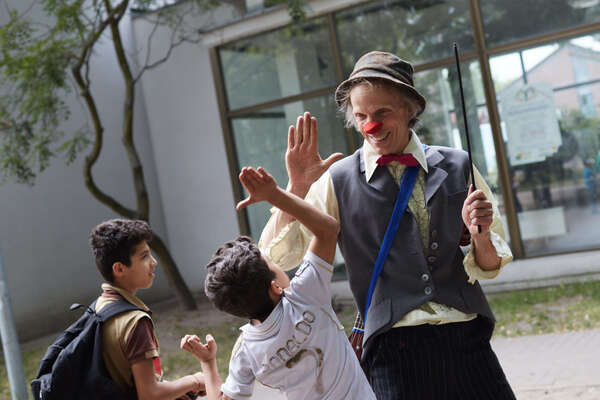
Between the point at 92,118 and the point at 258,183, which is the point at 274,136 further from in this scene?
the point at 258,183

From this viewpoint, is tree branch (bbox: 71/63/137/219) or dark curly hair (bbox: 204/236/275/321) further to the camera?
tree branch (bbox: 71/63/137/219)

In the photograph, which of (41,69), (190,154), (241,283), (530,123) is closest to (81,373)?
(241,283)

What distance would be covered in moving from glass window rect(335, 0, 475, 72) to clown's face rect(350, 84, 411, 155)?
6.79 m

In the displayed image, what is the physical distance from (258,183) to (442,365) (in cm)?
83

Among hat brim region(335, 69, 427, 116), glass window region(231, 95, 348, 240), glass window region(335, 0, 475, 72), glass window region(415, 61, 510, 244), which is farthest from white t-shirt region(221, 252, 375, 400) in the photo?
glass window region(231, 95, 348, 240)

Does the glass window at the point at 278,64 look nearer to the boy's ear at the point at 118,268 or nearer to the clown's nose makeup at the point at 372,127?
the boy's ear at the point at 118,268

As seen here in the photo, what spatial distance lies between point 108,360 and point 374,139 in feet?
3.87

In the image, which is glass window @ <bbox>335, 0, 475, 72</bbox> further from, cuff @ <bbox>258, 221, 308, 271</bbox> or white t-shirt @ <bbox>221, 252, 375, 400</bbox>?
white t-shirt @ <bbox>221, 252, 375, 400</bbox>

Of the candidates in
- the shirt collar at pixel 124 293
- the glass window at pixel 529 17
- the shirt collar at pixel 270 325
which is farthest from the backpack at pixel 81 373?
the glass window at pixel 529 17

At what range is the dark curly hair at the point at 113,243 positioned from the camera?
248 cm

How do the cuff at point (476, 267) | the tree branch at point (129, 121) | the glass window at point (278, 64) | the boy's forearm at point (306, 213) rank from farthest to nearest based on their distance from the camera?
1. the glass window at point (278, 64)
2. the tree branch at point (129, 121)
3. the cuff at point (476, 267)
4. the boy's forearm at point (306, 213)

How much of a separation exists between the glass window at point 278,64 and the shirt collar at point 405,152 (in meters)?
7.46

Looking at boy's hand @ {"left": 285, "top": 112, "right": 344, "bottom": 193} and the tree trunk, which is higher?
boy's hand @ {"left": 285, "top": 112, "right": 344, "bottom": 193}

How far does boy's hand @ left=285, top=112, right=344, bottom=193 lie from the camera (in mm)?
2229
